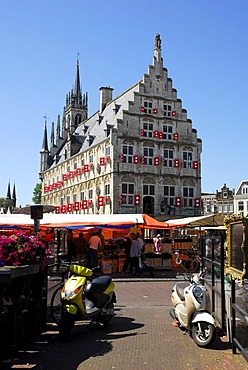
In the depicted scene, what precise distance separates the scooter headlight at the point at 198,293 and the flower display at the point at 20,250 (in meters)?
2.51

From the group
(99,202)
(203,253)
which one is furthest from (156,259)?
(99,202)

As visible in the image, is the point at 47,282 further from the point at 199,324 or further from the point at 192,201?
the point at 192,201

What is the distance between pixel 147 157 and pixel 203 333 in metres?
36.8

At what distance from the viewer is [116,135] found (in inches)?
1654

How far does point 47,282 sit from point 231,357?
3.40 meters

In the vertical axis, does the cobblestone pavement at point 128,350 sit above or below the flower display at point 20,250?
below

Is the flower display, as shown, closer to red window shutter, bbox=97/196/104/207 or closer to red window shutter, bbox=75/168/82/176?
red window shutter, bbox=97/196/104/207

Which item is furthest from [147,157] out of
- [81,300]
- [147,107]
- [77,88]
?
[81,300]

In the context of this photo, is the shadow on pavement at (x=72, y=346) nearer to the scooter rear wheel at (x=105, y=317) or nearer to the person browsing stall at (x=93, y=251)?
the scooter rear wheel at (x=105, y=317)

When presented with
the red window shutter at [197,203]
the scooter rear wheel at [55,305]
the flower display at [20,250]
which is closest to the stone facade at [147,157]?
the red window shutter at [197,203]

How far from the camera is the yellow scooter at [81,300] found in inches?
279

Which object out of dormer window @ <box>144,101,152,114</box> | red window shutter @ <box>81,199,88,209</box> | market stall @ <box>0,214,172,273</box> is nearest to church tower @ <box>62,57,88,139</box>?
red window shutter @ <box>81,199,88,209</box>

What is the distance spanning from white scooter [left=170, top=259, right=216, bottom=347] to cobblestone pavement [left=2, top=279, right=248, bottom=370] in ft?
0.56

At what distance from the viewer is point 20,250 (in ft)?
21.1
